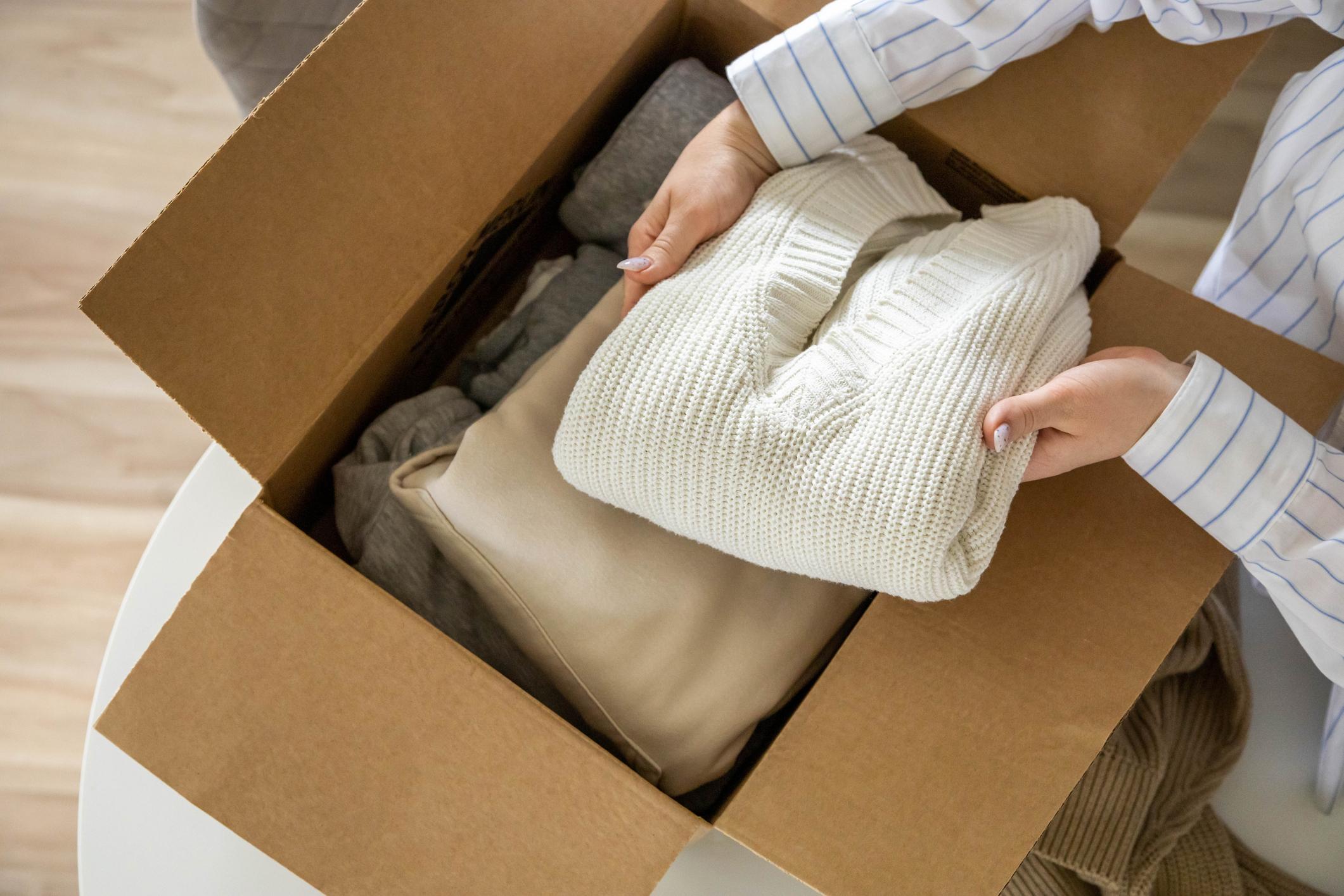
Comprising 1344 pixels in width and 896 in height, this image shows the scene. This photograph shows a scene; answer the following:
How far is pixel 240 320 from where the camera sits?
0.48 metres

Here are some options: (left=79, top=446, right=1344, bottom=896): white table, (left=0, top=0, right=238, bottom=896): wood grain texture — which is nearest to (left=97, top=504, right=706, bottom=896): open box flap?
(left=79, top=446, right=1344, bottom=896): white table

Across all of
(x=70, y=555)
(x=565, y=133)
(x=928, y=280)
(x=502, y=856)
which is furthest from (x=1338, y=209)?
(x=70, y=555)

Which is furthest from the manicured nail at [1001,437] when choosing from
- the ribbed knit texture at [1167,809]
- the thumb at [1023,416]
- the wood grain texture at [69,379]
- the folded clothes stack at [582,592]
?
the wood grain texture at [69,379]

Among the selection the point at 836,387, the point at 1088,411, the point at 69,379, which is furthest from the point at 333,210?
the point at 69,379

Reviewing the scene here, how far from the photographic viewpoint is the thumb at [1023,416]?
0.47m

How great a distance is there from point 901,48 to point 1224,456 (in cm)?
31

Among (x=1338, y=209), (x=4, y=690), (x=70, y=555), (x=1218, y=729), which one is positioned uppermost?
(x=1338, y=209)

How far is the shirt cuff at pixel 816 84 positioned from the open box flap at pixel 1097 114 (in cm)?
5

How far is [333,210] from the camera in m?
0.51

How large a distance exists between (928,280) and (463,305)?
345mm

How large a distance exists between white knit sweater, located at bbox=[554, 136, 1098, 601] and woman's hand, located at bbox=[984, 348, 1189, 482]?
0.02 m

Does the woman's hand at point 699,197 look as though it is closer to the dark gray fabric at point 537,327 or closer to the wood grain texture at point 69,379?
the dark gray fabric at point 537,327

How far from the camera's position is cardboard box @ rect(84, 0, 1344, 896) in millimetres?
469

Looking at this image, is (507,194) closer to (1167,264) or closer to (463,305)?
(463,305)
